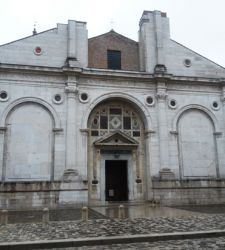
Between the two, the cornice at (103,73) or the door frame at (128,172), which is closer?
the cornice at (103,73)

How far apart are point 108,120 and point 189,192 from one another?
7404 mm

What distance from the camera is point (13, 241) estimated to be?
8422mm

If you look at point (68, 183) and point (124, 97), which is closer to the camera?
point (68, 183)

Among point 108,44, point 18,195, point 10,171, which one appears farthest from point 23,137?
point 108,44

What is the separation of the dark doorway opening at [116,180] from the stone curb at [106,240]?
12.8 metres

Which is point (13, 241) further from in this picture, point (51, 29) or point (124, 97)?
point (51, 29)

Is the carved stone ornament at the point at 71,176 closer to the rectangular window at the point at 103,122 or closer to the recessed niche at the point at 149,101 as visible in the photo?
the rectangular window at the point at 103,122

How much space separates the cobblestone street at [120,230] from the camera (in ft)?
27.2

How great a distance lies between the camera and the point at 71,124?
20.5 meters

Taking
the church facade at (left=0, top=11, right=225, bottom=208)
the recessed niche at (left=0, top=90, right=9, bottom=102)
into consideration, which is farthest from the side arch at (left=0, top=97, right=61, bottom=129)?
the recessed niche at (left=0, top=90, right=9, bottom=102)

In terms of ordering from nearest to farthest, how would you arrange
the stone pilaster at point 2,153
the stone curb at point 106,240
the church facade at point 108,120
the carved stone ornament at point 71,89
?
the stone curb at point 106,240
the stone pilaster at point 2,153
the church facade at point 108,120
the carved stone ornament at point 71,89

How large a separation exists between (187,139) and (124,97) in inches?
214

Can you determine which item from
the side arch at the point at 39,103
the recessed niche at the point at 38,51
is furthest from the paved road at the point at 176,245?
the recessed niche at the point at 38,51

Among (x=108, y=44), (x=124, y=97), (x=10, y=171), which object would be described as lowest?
(x=10, y=171)
